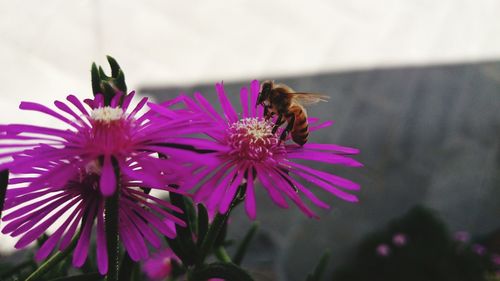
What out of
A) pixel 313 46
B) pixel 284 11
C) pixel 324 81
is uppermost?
pixel 284 11

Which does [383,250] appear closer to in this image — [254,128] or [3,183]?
[254,128]

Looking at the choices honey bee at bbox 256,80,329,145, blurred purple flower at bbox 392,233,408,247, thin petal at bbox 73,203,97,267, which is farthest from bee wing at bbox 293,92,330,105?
blurred purple flower at bbox 392,233,408,247

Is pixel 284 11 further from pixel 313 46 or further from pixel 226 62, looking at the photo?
pixel 226 62

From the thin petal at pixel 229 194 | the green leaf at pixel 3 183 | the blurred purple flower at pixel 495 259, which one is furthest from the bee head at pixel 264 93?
the blurred purple flower at pixel 495 259

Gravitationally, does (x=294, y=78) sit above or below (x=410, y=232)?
above

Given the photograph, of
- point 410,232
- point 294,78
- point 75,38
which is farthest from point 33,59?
point 410,232

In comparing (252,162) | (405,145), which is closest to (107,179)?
(252,162)
